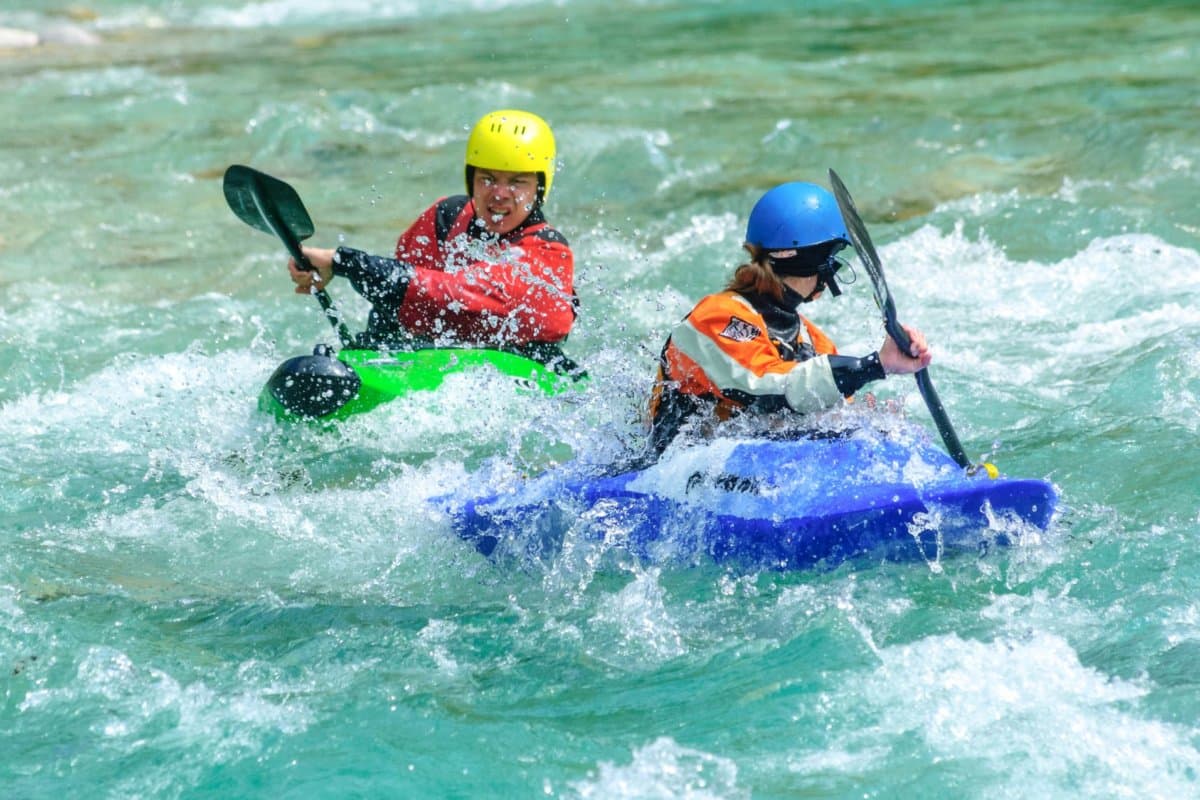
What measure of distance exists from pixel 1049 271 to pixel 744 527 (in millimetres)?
4265

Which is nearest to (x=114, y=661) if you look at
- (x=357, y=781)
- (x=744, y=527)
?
(x=357, y=781)

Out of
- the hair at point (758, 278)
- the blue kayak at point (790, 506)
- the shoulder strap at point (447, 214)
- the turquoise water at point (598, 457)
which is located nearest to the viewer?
the turquoise water at point (598, 457)

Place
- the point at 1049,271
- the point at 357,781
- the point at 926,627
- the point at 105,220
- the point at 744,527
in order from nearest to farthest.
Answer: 1. the point at 357,781
2. the point at 926,627
3. the point at 744,527
4. the point at 1049,271
5. the point at 105,220

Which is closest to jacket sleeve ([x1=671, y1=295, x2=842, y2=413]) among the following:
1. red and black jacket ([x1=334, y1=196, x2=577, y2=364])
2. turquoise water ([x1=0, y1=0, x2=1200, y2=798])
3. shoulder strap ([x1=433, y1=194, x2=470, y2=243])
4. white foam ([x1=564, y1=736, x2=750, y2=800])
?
turquoise water ([x1=0, y1=0, x2=1200, y2=798])

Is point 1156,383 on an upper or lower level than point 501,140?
lower

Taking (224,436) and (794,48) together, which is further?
(794,48)

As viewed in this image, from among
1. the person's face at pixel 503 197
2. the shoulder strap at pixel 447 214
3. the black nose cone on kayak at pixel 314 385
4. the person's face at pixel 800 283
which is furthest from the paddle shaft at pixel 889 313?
the shoulder strap at pixel 447 214

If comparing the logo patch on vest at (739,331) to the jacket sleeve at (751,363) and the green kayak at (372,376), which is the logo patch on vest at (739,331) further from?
the green kayak at (372,376)

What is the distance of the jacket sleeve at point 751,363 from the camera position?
4.79 meters

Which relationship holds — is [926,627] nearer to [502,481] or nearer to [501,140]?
[502,481]

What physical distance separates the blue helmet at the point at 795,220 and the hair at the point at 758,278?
4 centimetres

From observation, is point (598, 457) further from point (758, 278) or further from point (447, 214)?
point (447, 214)

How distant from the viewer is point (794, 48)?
15898 millimetres

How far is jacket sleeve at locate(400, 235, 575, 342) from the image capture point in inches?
253
